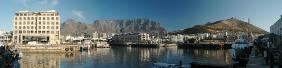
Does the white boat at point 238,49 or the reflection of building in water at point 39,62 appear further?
the reflection of building in water at point 39,62

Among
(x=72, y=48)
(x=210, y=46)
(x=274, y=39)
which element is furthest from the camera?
(x=210, y=46)

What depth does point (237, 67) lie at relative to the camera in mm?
50938

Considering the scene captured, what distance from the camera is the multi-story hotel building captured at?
150 metres

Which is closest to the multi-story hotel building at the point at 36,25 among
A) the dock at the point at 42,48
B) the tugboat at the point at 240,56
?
the dock at the point at 42,48

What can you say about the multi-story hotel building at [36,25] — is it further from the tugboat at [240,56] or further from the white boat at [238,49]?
the tugboat at [240,56]

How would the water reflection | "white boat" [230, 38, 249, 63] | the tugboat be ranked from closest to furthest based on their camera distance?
the tugboat → "white boat" [230, 38, 249, 63] → the water reflection

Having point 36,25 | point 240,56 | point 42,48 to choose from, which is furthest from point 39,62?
point 36,25

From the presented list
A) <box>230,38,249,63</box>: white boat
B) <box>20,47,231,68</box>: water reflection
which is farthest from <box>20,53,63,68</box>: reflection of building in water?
<box>230,38,249,63</box>: white boat

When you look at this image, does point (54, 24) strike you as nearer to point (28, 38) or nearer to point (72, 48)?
point (28, 38)

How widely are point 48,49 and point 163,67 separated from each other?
246ft

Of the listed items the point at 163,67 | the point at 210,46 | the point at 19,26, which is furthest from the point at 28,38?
the point at 163,67

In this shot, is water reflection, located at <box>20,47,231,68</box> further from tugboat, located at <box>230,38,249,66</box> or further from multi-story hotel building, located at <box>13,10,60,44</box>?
multi-story hotel building, located at <box>13,10,60,44</box>

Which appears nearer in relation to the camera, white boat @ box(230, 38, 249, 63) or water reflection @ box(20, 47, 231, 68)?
white boat @ box(230, 38, 249, 63)

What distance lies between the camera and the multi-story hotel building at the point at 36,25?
5925 inches
